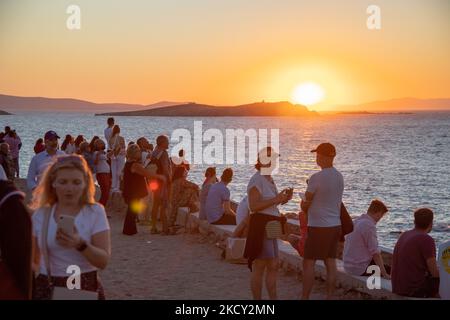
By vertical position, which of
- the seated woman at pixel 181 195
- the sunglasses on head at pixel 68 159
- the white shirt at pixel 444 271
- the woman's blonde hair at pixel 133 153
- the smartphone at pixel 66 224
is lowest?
the white shirt at pixel 444 271

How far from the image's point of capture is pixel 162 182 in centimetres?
1245

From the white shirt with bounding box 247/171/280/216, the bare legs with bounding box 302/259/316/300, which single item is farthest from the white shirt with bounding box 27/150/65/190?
the bare legs with bounding box 302/259/316/300

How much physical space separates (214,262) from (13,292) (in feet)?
21.9

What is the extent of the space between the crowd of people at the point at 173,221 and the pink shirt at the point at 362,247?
1 centimetres

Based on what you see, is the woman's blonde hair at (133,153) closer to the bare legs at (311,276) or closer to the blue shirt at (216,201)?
the blue shirt at (216,201)

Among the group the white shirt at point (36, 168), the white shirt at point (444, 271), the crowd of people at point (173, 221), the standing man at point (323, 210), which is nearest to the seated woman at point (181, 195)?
the crowd of people at point (173, 221)

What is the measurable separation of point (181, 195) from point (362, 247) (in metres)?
5.26

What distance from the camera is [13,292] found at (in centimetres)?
374

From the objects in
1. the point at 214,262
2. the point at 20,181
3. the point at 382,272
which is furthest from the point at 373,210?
the point at 20,181

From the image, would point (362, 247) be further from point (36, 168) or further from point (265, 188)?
point (36, 168)

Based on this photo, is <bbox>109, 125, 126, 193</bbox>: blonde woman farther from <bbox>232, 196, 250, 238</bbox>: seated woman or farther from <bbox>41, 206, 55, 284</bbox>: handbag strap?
<bbox>41, 206, 55, 284</bbox>: handbag strap

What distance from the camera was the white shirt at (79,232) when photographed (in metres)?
4.41

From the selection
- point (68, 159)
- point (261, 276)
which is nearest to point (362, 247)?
point (261, 276)

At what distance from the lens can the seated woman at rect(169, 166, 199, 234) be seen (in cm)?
1278
